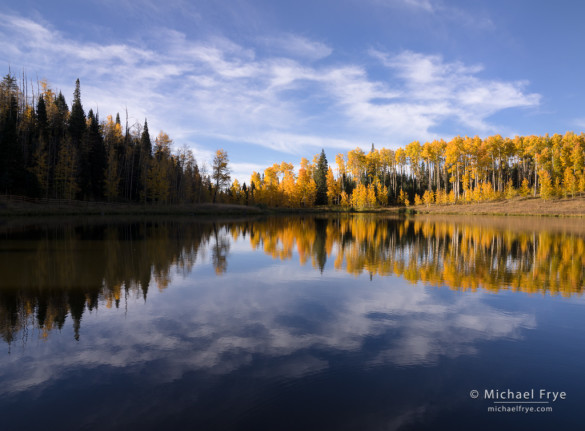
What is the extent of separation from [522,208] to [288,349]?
7683 cm

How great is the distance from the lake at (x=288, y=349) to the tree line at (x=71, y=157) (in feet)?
159

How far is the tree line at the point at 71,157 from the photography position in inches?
2003

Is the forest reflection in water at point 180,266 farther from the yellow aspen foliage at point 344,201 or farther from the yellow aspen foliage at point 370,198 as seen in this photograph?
the yellow aspen foliage at point 344,201

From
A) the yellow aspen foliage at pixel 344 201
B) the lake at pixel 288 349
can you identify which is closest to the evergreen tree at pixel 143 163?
the yellow aspen foliage at pixel 344 201

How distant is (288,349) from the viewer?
639 centimetres

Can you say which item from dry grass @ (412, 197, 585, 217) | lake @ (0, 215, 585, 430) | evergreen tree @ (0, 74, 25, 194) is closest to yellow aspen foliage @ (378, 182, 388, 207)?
dry grass @ (412, 197, 585, 217)

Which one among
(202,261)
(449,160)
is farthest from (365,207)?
(202,261)

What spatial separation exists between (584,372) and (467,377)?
6.72ft

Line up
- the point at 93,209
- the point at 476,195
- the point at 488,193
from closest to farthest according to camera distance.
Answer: the point at 93,209 → the point at 488,193 → the point at 476,195

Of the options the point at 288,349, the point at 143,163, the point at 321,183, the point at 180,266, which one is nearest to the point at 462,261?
the point at 288,349

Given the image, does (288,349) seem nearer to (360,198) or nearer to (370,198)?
(360,198)

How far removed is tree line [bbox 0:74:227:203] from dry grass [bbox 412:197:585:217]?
5258 centimetres

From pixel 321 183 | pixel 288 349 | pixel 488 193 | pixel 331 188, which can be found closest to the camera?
pixel 288 349

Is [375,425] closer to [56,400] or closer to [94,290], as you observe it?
[56,400]
